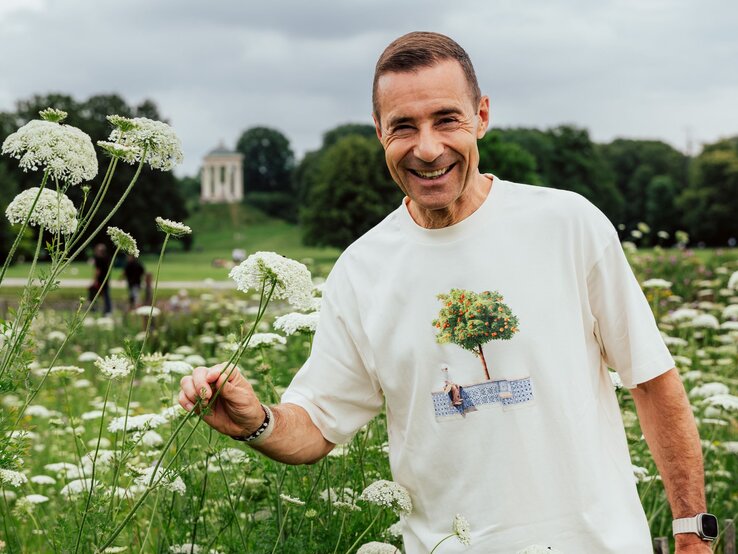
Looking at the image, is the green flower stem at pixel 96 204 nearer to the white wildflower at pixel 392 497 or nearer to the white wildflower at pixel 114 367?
the white wildflower at pixel 114 367

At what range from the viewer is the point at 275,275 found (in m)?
2.39

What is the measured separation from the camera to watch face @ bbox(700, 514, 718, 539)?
265 centimetres

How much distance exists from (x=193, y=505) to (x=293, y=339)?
5.81 metres

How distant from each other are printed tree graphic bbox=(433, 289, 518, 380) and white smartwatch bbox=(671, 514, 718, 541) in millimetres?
730

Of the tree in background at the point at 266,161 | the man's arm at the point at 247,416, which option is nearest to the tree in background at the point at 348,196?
the man's arm at the point at 247,416

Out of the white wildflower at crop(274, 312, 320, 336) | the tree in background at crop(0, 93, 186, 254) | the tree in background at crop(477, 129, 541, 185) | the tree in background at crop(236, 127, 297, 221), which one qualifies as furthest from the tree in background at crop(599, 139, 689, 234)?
the white wildflower at crop(274, 312, 320, 336)

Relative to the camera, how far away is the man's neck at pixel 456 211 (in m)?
2.70

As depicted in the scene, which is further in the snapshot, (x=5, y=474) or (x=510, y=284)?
(x=5, y=474)

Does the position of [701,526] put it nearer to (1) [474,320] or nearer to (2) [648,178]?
(1) [474,320]

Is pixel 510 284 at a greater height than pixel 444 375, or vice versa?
pixel 510 284

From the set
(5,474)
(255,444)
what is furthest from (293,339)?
(255,444)

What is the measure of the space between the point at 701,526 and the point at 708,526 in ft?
0.06

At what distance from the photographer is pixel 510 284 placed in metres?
2.63

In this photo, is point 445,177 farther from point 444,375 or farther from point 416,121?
point 444,375
